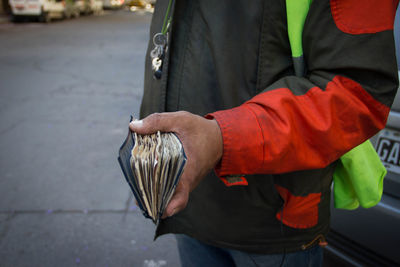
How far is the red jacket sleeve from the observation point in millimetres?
662

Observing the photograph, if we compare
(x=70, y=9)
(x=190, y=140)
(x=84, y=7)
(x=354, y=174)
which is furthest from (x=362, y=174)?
(x=84, y=7)

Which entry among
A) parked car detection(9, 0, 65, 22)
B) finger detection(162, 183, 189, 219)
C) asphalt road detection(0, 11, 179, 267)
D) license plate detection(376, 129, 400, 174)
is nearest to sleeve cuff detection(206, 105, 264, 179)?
finger detection(162, 183, 189, 219)

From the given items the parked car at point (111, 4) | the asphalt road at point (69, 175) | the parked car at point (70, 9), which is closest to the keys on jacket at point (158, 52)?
the asphalt road at point (69, 175)

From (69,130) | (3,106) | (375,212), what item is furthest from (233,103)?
(3,106)

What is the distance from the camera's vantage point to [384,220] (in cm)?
156

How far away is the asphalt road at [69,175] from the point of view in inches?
95.0

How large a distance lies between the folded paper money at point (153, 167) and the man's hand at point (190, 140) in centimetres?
1

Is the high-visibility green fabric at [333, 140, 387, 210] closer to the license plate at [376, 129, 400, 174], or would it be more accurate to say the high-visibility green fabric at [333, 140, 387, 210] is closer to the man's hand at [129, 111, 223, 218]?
the man's hand at [129, 111, 223, 218]

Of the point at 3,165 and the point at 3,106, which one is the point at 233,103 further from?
the point at 3,106

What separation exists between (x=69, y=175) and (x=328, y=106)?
3.11m

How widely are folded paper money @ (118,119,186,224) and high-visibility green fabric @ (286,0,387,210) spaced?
40 cm

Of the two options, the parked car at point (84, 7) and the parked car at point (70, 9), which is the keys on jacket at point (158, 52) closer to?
the parked car at point (70, 9)

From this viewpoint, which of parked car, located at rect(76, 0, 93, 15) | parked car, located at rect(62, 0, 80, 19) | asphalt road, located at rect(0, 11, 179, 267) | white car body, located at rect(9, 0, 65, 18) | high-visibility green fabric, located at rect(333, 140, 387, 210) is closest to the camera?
high-visibility green fabric, located at rect(333, 140, 387, 210)

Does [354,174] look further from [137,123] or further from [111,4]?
[111,4]
